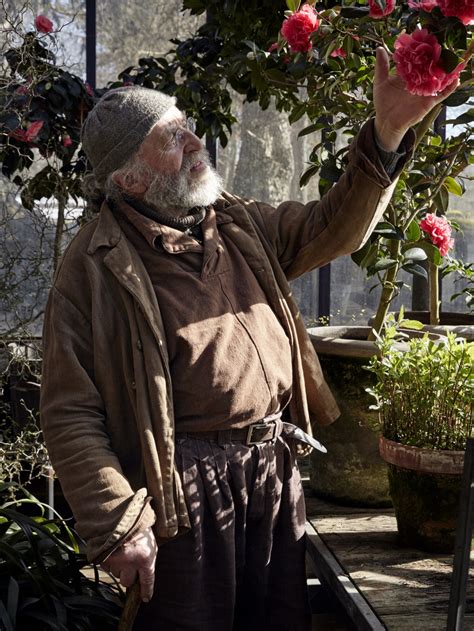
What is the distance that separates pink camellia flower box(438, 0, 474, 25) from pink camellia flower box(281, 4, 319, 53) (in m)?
0.72

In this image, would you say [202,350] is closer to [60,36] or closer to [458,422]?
[458,422]

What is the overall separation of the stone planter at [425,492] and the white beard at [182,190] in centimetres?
94

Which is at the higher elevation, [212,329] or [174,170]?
[174,170]

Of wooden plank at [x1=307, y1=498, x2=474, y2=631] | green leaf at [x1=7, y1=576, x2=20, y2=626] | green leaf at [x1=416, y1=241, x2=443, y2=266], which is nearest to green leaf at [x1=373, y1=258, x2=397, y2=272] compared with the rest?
green leaf at [x1=416, y1=241, x2=443, y2=266]

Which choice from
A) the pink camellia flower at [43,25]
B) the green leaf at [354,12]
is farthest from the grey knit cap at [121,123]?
the pink camellia flower at [43,25]

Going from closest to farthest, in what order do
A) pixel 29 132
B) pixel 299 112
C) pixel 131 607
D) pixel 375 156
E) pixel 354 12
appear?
pixel 131 607 → pixel 375 156 → pixel 354 12 → pixel 299 112 → pixel 29 132

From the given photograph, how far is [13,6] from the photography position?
449 centimetres

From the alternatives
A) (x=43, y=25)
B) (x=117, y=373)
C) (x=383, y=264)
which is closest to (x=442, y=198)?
(x=383, y=264)

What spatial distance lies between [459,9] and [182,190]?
2.43ft

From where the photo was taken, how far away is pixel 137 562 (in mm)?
1853

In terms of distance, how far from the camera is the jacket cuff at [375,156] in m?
2.04

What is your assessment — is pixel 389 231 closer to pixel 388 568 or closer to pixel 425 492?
pixel 425 492

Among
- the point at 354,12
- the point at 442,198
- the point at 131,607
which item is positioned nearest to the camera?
the point at 131,607

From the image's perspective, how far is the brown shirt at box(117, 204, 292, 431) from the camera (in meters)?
1.99
